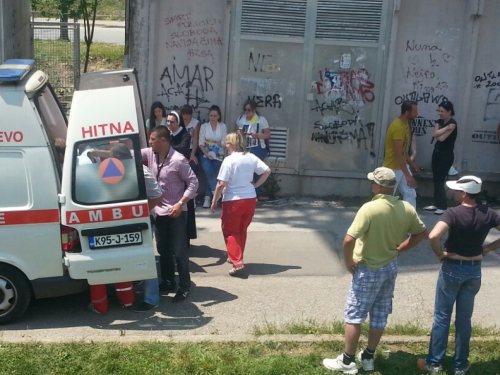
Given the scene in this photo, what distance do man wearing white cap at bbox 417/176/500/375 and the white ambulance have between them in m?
2.61

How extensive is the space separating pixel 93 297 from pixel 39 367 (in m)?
1.39

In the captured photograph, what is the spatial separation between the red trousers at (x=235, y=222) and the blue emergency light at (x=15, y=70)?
2.60 metres

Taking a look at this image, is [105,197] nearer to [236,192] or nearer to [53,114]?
[53,114]

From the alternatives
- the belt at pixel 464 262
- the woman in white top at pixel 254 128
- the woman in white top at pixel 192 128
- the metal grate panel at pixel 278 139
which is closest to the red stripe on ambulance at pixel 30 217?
the belt at pixel 464 262

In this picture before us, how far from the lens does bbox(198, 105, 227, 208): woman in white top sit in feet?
38.7

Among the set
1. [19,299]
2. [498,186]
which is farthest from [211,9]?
[19,299]

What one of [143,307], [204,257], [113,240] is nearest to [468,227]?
[113,240]

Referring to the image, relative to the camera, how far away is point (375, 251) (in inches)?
241

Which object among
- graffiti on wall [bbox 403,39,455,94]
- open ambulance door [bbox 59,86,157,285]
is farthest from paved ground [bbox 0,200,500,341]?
graffiti on wall [bbox 403,39,455,94]

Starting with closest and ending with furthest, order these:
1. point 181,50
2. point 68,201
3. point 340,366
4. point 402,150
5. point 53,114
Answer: point 340,366
point 68,201
point 53,114
point 402,150
point 181,50

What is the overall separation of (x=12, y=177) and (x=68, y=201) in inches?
A: 21.6

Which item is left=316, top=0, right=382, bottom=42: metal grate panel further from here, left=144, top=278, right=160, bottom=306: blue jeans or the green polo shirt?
the green polo shirt

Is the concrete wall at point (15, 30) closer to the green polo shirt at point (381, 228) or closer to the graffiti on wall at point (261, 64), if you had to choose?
the graffiti on wall at point (261, 64)

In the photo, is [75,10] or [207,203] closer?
[207,203]
